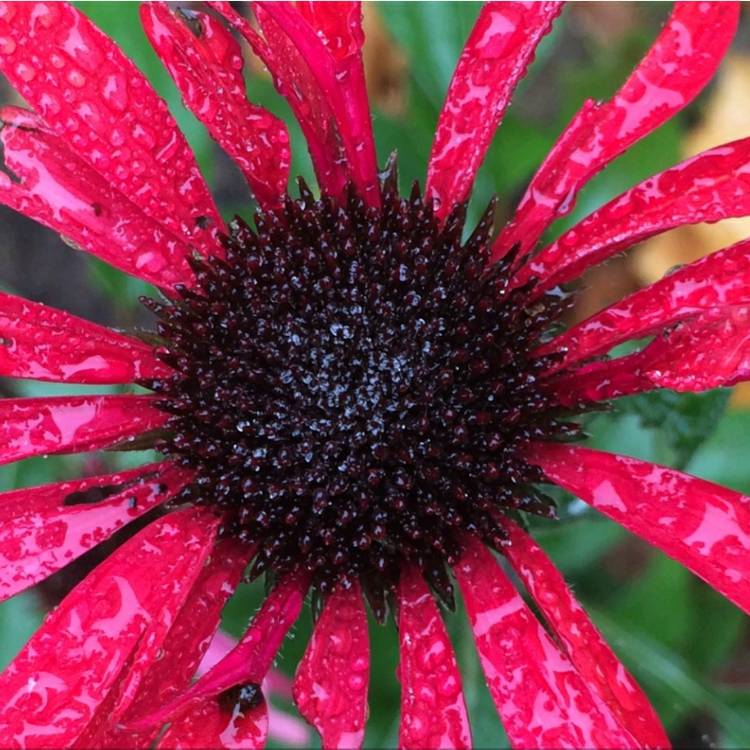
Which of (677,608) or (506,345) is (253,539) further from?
(677,608)

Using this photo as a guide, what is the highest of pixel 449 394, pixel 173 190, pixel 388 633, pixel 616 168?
pixel 616 168

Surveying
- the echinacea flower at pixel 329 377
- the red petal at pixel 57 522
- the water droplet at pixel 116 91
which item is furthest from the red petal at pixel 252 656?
the water droplet at pixel 116 91

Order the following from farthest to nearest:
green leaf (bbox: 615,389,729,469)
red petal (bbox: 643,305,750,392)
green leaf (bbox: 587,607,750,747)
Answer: green leaf (bbox: 587,607,750,747), green leaf (bbox: 615,389,729,469), red petal (bbox: 643,305,750,392)

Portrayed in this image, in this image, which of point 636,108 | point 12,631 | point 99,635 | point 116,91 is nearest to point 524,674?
point 99,635

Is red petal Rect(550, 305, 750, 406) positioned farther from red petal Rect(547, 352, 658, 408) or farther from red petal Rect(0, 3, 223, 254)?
red petal Rect(0, 3, 223, 254)

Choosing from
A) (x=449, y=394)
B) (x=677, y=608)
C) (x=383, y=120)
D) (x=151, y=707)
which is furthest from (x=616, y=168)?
(x=151, y=707)

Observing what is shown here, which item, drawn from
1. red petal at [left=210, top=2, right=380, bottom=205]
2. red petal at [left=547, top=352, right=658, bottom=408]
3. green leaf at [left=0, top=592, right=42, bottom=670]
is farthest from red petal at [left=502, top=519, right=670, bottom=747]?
green leaf at [left=0, top=592, right=42, bottom=670]

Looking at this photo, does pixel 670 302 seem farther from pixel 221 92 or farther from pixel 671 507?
pixel 221 92
